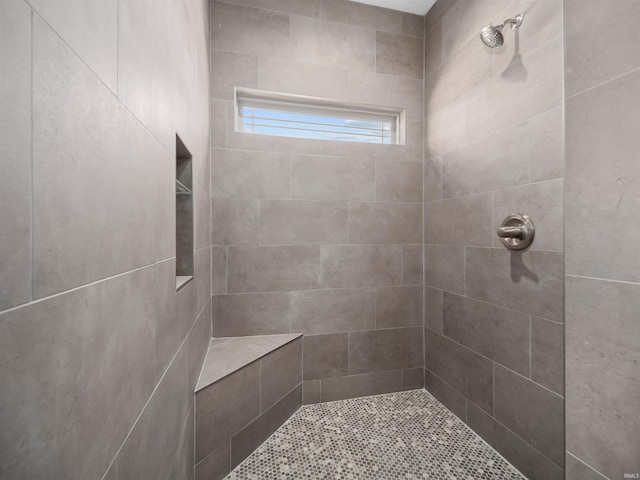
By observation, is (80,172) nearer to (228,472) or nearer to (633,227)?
(633,227)

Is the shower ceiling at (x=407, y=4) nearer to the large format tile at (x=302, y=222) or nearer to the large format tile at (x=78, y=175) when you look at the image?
the large format tile at (x=302, y=222)

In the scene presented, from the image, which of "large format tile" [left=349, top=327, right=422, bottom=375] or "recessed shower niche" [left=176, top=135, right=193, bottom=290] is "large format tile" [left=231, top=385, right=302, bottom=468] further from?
"recessed shower niche" [left=176, top=135, right=193, bottom=290]

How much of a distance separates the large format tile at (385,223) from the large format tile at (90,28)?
1.63 meters

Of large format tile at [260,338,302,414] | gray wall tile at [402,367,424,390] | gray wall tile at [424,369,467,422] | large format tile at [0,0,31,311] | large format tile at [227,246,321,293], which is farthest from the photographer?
gray wall tile at [402,367,424,390]

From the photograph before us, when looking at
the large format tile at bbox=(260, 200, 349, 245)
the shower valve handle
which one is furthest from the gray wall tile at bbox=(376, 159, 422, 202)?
the shower valve handle

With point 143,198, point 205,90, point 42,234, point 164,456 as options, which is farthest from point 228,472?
point 205,90

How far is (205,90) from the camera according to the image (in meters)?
1.61

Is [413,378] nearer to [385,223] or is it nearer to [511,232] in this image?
[385,223]

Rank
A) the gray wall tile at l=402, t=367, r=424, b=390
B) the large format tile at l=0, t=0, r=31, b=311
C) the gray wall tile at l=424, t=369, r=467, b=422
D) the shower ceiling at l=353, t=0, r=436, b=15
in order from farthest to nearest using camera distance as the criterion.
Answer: the gray wall tile at l=402, t=367, r=424, b=390 → the shower ceiling at l=353, t=0, r=436, b=15 → the gray wall tile at l=424, t=369, r=467, b=422 → the large format tile at l=0, t=0, r=31, b=311

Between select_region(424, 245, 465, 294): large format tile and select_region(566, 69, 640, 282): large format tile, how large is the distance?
3.85 ft

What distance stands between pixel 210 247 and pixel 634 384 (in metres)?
1.85

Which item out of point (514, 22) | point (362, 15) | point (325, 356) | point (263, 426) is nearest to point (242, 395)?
point (263, 426)

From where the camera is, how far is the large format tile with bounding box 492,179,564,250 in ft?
4.07

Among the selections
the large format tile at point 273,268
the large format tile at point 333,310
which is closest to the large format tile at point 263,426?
the large format tile at point 333,310
